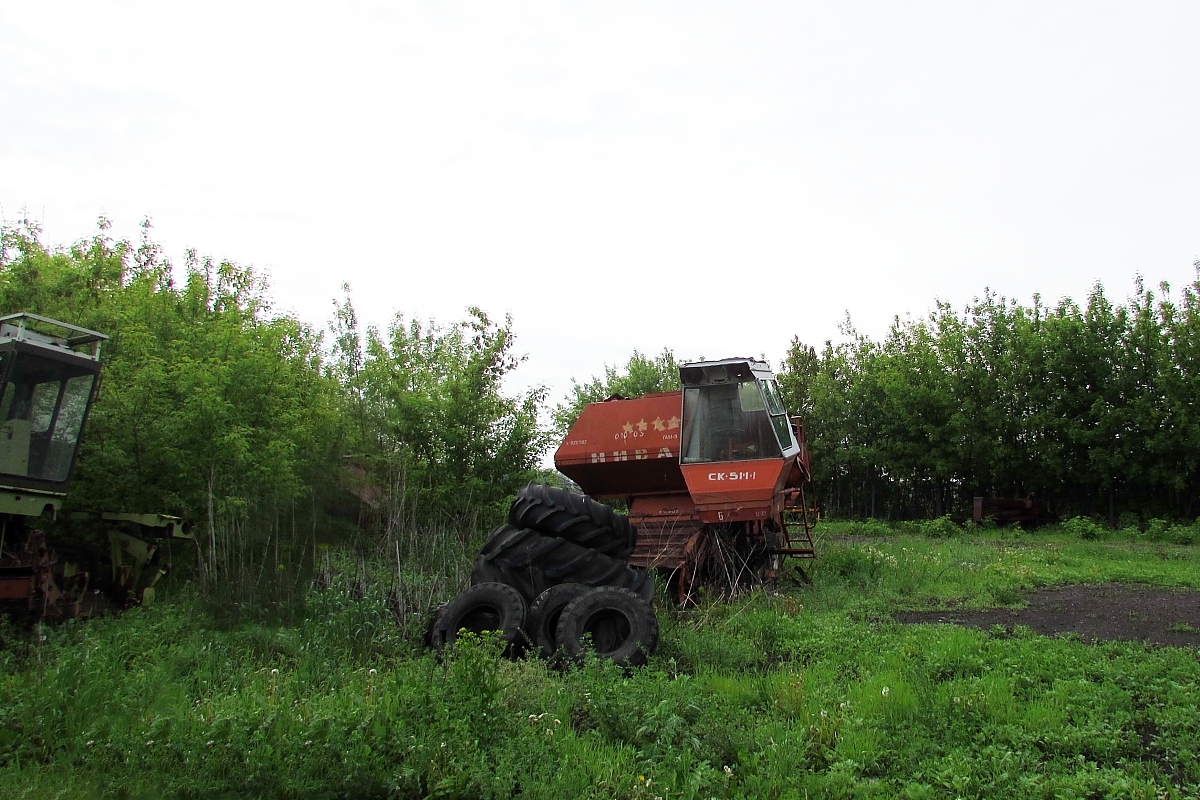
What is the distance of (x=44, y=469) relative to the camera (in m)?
8.79

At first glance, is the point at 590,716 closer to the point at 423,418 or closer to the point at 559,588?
the point at 559,588

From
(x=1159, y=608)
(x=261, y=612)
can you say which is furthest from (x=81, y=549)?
(x=1159, y=608)

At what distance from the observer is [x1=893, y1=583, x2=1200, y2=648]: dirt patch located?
8.07 metres

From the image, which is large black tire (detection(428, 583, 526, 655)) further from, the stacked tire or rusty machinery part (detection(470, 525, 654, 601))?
rusty machinery part (detection(470, 525, 654, 601))

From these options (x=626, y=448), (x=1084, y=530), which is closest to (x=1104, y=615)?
(x=626, y=448)

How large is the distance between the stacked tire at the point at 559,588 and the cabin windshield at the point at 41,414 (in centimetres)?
423

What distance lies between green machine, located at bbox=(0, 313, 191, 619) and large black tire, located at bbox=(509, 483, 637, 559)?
13.5 ft

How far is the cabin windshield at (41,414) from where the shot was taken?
8.50m

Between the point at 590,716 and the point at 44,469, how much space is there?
6.44 meters

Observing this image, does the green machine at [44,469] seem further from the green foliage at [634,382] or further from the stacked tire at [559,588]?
the green foliage at [634,382]

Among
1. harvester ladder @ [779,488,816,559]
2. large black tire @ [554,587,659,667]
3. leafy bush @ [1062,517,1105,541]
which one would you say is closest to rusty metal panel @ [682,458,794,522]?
harvester ladder @ [779,488,816,559]

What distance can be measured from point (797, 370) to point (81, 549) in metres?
29.4

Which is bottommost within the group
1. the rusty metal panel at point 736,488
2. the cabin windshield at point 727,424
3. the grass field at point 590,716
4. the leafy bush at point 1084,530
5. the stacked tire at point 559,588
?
the grass field at point 590,716

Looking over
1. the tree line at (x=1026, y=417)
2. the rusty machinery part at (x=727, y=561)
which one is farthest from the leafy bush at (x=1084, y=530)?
the rusty machinery part at (x=727, y=561)
